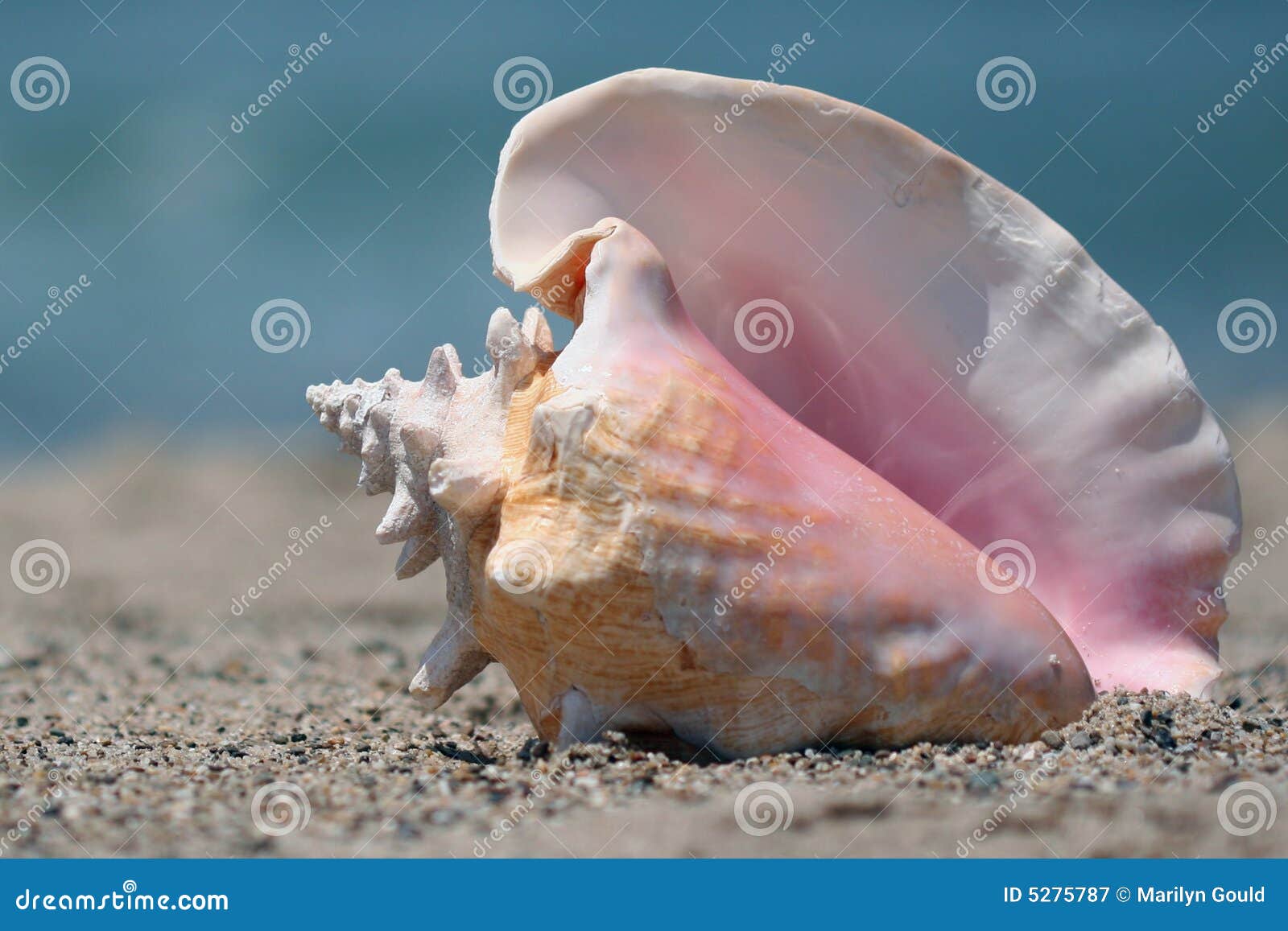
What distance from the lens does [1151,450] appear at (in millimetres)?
4078

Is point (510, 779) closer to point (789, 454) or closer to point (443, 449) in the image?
point (443, 449)

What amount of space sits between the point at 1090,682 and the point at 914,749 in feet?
2.70

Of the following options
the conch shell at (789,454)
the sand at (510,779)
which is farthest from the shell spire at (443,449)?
the sand at (510,779)

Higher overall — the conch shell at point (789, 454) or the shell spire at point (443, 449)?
the conch shell at point (789, 454)

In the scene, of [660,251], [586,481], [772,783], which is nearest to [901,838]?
[772,783]

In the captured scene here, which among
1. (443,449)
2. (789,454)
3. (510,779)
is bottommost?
(510,779)

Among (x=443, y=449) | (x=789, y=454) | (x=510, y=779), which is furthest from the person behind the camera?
(x=443, y=449)

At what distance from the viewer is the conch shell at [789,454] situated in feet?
10.8

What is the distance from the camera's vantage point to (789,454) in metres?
3.55

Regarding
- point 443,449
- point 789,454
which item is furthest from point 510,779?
point 789,454

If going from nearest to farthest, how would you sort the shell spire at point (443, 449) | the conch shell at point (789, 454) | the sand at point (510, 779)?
1. the sand at point (510, 779)
2. the conch shell at point (789, 454)
3. the shell spire at point (443, 449)

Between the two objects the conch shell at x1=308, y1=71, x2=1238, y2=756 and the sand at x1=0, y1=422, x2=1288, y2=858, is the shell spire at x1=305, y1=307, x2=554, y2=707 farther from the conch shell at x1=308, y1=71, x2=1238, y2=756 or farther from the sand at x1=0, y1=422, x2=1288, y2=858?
the sand at x1=0, y1=422, x2=1288, y2=858

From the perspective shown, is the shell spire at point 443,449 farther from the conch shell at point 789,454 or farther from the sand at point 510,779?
the sand at point 510,779

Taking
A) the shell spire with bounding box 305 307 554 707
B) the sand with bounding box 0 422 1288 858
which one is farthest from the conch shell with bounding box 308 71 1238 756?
the sand with bounding box 0 422 1288 858
